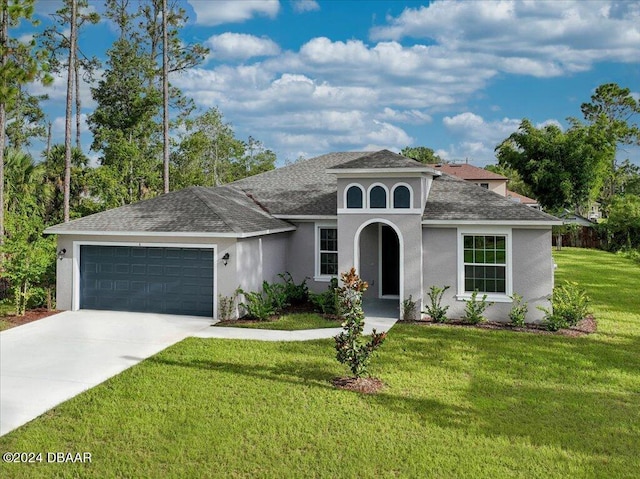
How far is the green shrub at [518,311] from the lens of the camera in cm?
Result: 1292

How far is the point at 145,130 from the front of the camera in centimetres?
3070

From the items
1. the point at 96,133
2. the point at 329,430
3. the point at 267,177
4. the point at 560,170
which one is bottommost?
the point at 329,430

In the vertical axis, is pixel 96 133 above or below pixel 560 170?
above

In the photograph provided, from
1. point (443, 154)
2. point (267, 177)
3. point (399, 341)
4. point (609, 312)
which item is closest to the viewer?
point (399, 341)

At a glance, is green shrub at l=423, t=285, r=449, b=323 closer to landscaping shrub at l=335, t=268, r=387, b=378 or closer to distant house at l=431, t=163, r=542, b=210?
landscaping shrub at l=335, t=268, r=387, b=378

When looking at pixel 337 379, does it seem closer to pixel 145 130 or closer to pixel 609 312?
pixel 609 312

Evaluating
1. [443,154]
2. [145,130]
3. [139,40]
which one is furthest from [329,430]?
[443,154]

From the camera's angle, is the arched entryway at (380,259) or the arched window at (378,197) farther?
the arched entryway at (380,259)

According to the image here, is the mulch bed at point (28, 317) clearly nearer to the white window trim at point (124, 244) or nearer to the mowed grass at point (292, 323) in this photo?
the white window trim at point (124, 244)

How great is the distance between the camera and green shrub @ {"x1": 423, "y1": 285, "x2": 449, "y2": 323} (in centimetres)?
1348

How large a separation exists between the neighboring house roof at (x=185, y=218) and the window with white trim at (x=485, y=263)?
5.88 meters

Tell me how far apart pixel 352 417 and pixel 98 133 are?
28190 millimetres

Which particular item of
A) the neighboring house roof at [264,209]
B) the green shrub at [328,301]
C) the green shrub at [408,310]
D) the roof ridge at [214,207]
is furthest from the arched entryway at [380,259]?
the roof ridge at [214,207]

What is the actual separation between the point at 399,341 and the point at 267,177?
11637 millimetres
